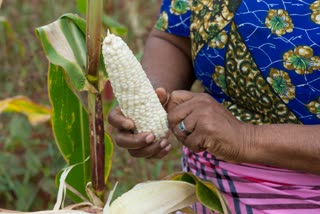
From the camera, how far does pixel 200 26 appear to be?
1420 millimetres

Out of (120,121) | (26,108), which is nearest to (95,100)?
(120,121)

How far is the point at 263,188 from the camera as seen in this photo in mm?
1384

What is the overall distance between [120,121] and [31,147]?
3.63 ft

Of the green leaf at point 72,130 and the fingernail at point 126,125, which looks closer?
the fingernail at point 126,125

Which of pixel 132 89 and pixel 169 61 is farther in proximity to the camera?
pixel 169 61

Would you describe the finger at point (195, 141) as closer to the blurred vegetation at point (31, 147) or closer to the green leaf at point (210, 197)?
the green leaf at point (210, 197)

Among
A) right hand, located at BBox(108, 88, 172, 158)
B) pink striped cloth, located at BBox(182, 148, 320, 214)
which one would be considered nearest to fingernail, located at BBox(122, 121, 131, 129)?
right hand, located at BBox(108, 88, 172, 158)

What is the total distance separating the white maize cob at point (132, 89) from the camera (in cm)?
120

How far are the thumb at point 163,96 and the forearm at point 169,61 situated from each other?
0.23 m

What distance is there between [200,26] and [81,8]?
25 centimetres

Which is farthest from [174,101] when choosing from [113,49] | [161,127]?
[113,49]

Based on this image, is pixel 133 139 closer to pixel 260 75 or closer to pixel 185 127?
pixel 185 127

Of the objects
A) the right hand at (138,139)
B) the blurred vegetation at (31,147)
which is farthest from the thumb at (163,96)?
the blurred vegetation at (31,147)

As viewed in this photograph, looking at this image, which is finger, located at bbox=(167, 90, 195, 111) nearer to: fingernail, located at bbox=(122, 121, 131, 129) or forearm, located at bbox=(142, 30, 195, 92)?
fingernail, located at bbox=(122, 121, 131, 129)
